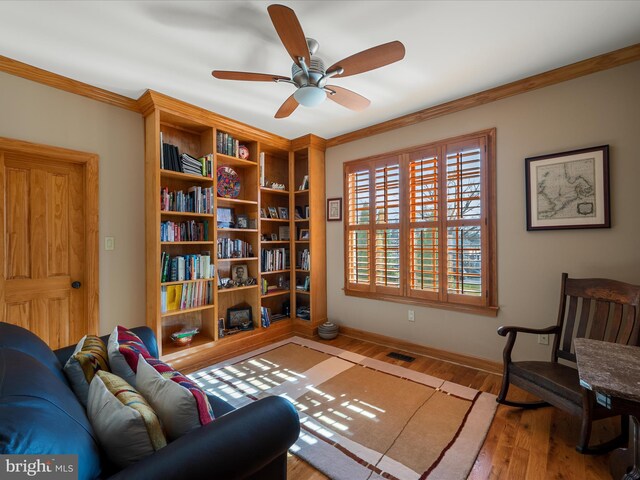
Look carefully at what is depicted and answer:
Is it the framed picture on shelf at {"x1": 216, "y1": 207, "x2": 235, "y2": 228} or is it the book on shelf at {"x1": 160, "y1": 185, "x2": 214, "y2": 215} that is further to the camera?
the framed picture on shelf at {"x1": 216, "y1": 207, "x2": 235, "y2": 228}

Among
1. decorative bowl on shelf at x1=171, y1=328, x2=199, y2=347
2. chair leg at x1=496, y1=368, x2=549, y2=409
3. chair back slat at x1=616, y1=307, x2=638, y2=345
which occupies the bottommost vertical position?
chair leg at x1=496, y1=368, x2=549, y2=409

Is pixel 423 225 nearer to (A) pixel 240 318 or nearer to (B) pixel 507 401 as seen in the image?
(B) pixel 507 401

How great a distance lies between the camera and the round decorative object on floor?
3.66 metres

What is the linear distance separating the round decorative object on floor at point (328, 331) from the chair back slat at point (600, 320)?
8.04 feet

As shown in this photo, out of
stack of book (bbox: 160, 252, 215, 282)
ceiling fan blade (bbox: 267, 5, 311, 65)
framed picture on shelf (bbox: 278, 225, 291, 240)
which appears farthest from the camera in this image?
framed picture on shelf (bbox: 278, 225, 291, 240)

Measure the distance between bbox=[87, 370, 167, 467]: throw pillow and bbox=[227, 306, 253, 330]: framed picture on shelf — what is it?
259 centimetres

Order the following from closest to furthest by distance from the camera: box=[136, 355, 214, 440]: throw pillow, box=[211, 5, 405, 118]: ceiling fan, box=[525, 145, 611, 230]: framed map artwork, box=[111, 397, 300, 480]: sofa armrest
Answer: box=[111, 397, 300, 480]: sofa armrest < box=[136, 355, 214, 440]: throw pillow < box=[211, 5, 405, 118]: ceiling fan < box=[525, 145, 611, 230]: framed map artwork

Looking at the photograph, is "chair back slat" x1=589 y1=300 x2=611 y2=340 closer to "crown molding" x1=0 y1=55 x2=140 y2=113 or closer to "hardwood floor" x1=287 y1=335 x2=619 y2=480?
"hardwood floor" x1=287 y1=335 x2=619 y2=480

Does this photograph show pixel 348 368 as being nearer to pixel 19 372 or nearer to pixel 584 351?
pixel 584 351

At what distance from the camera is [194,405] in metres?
1.01

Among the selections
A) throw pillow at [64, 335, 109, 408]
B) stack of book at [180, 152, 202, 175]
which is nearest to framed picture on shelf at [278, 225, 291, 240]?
stack of book at [180, 152, 202, 175]

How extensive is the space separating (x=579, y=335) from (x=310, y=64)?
2737mm

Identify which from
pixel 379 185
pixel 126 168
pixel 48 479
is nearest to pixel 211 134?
pixel 126 168

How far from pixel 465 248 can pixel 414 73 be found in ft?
5.49
